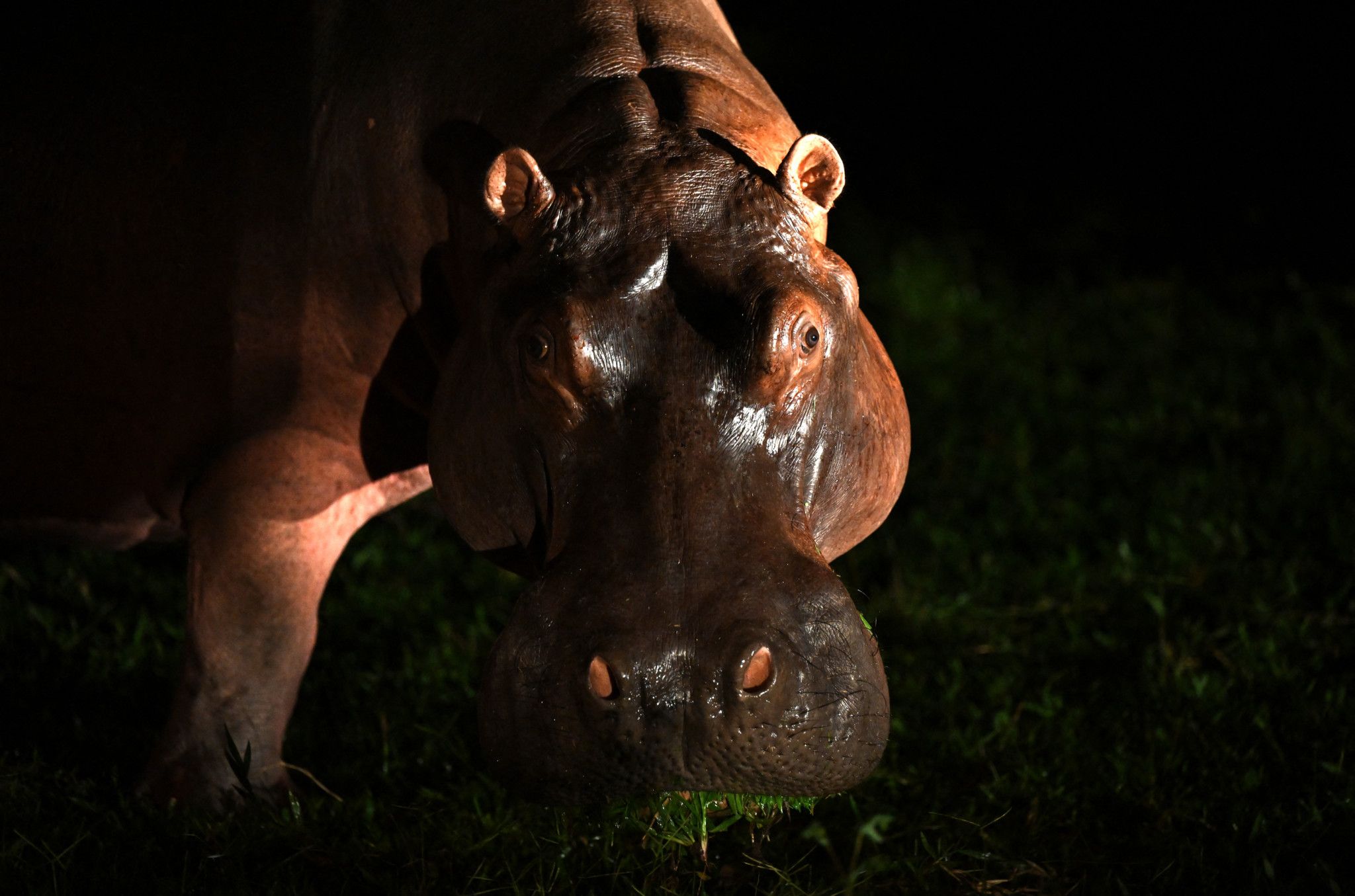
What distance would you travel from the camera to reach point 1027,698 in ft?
13.8

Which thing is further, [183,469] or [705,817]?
[183,469]

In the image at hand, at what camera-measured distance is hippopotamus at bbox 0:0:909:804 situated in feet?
8.82

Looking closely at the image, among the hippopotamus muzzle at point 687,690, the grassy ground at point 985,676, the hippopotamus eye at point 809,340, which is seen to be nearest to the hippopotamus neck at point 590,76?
the hippopotamus eye at point 809,340

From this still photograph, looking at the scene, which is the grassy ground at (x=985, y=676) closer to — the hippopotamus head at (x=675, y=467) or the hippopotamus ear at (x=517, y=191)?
the hippopotamus head at (x=675, y=467)

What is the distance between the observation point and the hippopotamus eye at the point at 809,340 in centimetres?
286

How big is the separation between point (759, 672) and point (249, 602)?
1.48 metres

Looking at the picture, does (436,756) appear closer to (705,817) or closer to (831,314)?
(705,817)

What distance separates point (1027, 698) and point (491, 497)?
1794mm

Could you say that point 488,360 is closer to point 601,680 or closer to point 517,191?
point 517,191

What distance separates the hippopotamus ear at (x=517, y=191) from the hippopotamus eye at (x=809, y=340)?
0.57 m

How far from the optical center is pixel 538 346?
2869mm

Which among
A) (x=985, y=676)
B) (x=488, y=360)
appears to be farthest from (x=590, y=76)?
(x=985, y=676)

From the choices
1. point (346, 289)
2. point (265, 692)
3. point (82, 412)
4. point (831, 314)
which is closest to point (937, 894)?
point (831, 314)

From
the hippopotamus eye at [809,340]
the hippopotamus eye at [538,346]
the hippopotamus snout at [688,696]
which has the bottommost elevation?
the hippopotamus snout at [688,696]
